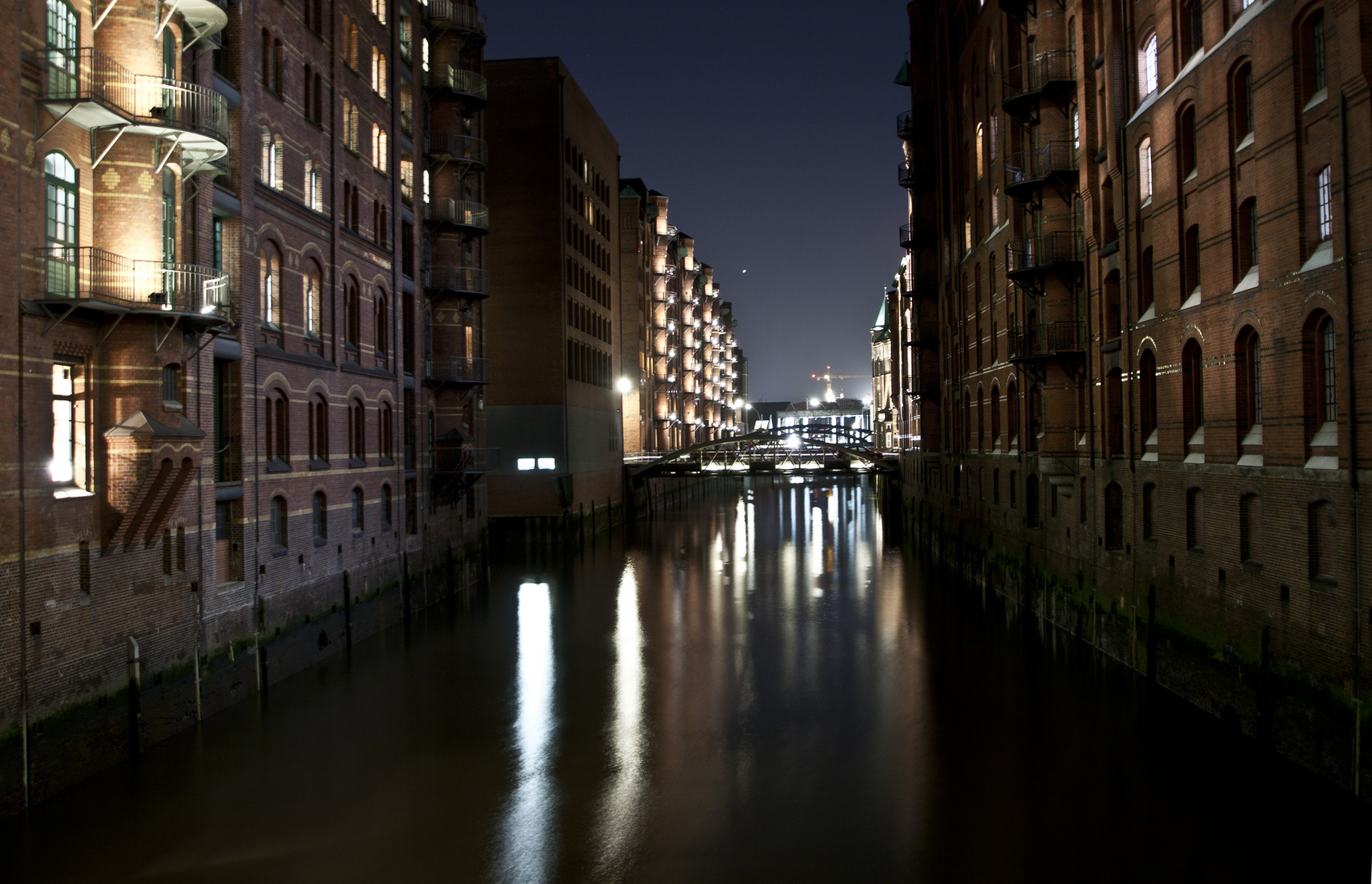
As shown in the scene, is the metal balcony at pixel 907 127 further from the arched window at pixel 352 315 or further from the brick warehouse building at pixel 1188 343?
the arched window at pixel 352 315

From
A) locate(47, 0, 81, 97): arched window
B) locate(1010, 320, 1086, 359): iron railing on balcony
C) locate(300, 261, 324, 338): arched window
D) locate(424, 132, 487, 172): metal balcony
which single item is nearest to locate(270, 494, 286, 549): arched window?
locate(300, 261, 324, 338): arched window

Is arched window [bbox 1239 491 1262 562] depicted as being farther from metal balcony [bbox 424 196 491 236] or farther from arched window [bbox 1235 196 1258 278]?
metal balcony [bbox 424 196 491 236]

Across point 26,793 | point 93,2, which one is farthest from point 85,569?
point 93,2

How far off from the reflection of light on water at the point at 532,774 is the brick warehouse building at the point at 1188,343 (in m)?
9.81

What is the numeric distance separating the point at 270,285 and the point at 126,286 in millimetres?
6423

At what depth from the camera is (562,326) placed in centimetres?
4731

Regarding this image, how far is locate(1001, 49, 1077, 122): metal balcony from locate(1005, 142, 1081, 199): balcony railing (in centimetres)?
105

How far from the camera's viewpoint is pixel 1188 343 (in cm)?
1827

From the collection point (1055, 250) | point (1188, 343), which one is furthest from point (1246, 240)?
point (1055, 250)

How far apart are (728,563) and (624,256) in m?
34.0

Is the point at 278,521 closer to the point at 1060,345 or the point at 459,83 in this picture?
the point at 459,83

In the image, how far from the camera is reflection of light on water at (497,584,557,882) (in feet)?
40.5

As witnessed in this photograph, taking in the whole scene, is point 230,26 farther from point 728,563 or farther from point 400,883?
point 728,563

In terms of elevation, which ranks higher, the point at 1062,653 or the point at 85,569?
the point at 85,569
